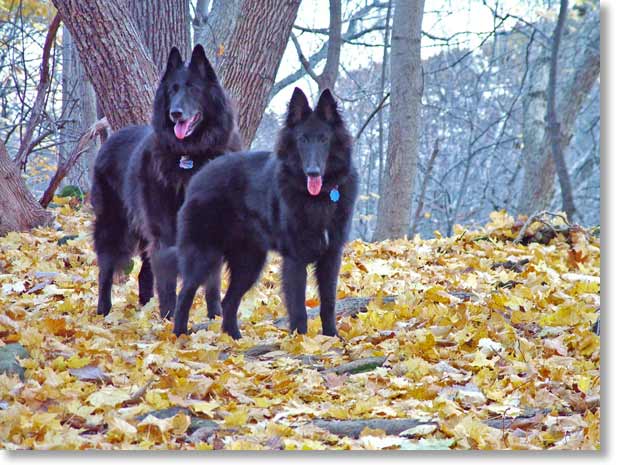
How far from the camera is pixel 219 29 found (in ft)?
21.5

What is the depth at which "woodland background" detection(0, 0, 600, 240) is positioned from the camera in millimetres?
5867

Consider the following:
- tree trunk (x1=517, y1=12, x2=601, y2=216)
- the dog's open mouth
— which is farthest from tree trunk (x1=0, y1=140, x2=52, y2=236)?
tree trunk (x1=517, y1=12, x2=601, y2=216)

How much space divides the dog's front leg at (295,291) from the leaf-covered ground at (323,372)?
0.10 metres

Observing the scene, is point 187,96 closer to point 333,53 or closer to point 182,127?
point 182,127

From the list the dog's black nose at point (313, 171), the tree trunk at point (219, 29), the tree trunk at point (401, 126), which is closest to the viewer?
the dog's black nose at point (313, 171)

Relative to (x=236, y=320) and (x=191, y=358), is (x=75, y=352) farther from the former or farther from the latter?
(x=236, y=320)

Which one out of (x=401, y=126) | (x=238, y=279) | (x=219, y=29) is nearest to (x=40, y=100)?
(x=219, y=29)

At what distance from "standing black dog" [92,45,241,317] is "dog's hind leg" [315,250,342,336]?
1.01 meters

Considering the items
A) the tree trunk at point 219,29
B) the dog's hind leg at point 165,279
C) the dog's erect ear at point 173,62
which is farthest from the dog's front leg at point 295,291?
the tree trunk at point 219,29

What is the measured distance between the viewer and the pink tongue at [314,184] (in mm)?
4074

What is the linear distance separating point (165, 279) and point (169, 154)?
0.80m

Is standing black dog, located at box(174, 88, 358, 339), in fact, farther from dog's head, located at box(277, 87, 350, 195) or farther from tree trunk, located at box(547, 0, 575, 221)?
tree trunk, located at box(547, 0, 575, 221)

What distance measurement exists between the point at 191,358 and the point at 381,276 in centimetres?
250

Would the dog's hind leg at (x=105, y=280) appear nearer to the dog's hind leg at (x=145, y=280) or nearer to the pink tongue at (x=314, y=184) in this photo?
the dog's hind leg at (x=145, y=280)
